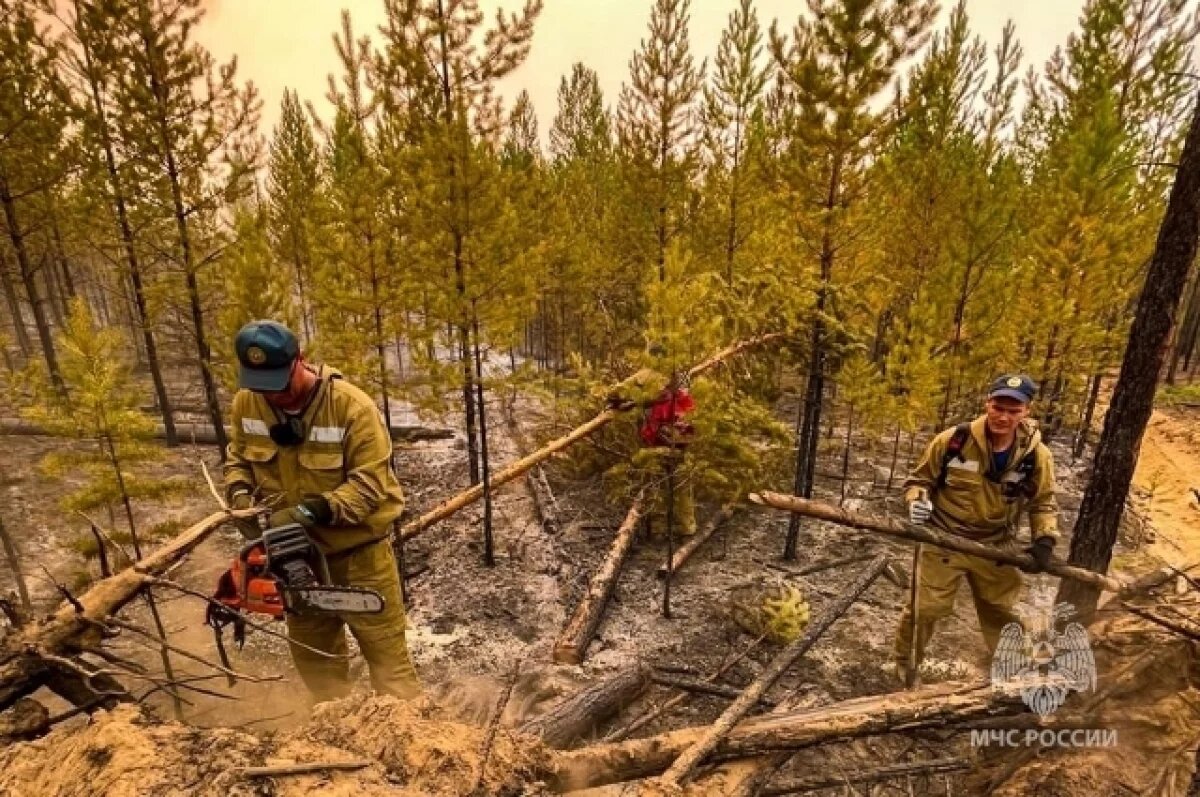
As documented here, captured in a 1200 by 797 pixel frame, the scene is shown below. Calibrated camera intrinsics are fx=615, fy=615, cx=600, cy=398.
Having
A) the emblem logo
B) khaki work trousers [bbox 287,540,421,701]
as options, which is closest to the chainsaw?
khaki work trousers [bbox 287,540,421,701]

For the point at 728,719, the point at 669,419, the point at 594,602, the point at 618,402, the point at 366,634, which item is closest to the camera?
the point at 728,719

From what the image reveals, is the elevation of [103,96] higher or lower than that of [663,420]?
higher

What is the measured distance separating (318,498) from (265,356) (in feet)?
2.80

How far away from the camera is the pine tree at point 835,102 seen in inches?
277

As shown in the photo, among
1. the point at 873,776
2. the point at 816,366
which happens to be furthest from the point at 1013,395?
the point at 816,366

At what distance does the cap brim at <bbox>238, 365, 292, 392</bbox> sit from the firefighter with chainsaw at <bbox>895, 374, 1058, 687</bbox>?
164 inches

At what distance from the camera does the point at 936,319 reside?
10070 millimetres

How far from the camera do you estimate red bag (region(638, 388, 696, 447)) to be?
283 inches

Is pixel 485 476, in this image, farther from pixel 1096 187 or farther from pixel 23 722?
pixel 1096 187

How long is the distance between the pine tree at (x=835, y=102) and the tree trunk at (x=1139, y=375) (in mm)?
3902

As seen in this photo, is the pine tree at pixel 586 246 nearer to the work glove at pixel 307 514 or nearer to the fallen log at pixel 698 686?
the fallen log at pixel 698 686

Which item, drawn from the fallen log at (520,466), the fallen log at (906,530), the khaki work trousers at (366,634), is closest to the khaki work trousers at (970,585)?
the fallen log at (906,530)

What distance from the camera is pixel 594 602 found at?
23.6 ft

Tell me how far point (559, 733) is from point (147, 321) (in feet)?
37.9
